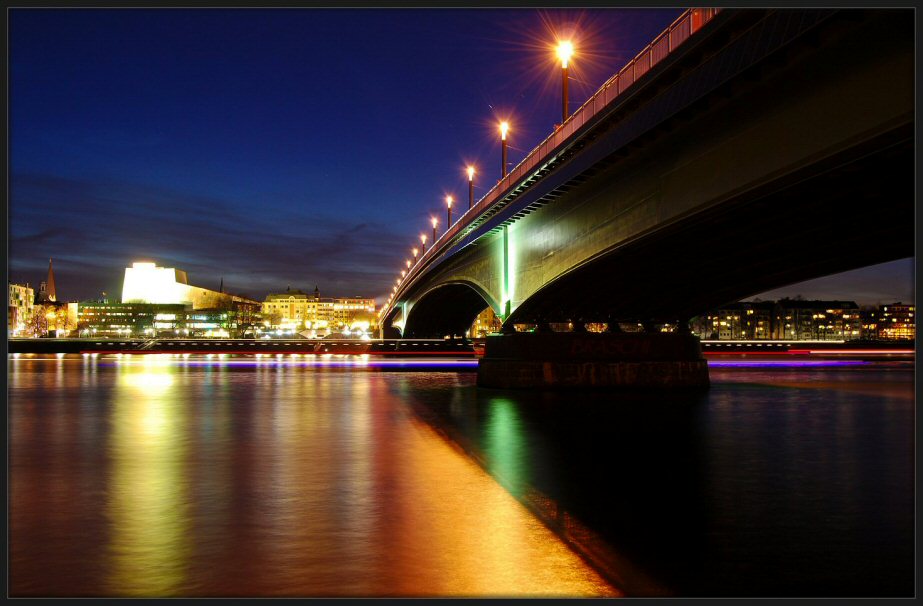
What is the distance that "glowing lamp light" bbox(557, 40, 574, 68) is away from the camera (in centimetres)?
3434

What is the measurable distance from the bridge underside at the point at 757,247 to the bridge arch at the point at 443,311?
2326 cm

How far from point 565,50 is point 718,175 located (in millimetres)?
19006

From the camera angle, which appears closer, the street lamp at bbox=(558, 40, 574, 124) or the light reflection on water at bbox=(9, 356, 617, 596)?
the light reflection on water at bbox=(9, 356, 617, 596)

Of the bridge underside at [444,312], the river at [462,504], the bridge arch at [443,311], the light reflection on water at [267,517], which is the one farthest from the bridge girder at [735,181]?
the bridge underside at [444,312]

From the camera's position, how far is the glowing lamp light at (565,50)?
34.3m

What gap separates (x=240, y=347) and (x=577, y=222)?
2976 inches

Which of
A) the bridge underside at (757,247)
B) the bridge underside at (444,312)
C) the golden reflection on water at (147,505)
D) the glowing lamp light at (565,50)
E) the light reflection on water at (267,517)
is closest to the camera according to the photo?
the light reflection on water at (267,517)

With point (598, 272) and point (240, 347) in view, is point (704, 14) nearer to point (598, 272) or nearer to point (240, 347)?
point (598, 272)

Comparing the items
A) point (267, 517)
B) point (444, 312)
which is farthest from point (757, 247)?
point (444, 312)

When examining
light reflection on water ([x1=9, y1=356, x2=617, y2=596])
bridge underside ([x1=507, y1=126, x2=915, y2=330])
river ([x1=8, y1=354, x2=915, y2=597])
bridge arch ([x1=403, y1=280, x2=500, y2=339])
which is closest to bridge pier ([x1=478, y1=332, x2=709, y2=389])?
bridge underside ([x1=507, y1=126, x2=915, y2=330])

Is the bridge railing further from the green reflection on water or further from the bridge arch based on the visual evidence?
the bridge arch

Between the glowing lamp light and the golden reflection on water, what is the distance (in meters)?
23.3

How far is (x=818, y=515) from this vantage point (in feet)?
32.4

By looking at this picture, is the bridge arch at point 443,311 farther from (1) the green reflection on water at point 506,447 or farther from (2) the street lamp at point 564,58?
(1) the green reflection on water at point 506,447
